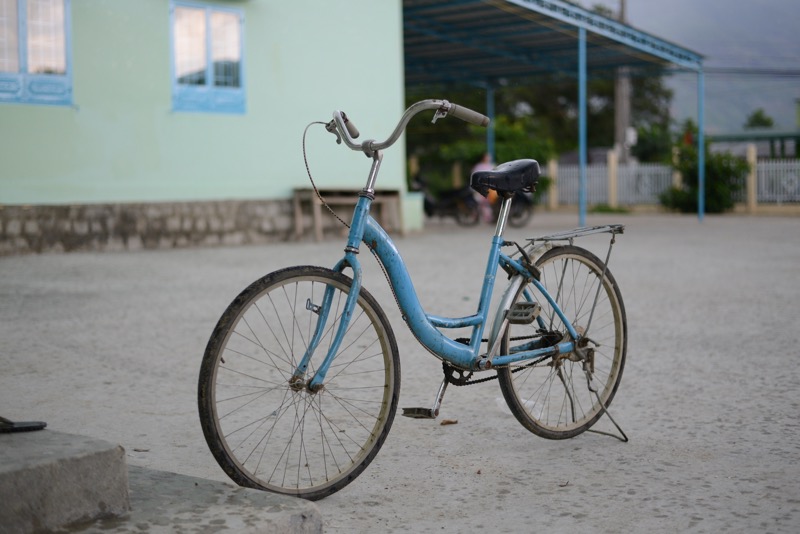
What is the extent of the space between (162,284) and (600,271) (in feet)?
20.8

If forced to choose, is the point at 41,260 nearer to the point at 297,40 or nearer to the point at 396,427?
the point at 297,40

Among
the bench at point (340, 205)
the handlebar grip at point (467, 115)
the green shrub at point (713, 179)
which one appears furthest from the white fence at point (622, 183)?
the handlebar grip at point (467, 115)

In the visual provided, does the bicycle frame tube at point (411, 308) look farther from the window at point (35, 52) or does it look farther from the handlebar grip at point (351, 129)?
the window at point (35, 52)

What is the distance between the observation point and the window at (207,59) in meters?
14.2

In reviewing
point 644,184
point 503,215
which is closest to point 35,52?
point 503,215

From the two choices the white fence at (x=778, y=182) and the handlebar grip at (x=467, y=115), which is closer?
the handlebar grip at (x=467, y=115)

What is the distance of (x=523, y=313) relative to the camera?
12.6 ft

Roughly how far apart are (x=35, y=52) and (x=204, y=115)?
102 inches

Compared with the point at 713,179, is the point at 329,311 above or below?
below

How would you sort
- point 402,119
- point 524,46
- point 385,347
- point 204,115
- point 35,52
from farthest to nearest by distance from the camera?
point 524,46, point 204,115, point 35,52, point 385,347, point 402,119

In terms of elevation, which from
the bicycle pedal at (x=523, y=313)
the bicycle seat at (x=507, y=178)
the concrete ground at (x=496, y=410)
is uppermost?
the bicycle seat at (x=507, y=178)

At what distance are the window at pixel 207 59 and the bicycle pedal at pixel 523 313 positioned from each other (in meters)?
11.2

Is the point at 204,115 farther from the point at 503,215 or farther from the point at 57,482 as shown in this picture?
the point at 57,482

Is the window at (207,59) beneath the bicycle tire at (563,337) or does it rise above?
above
